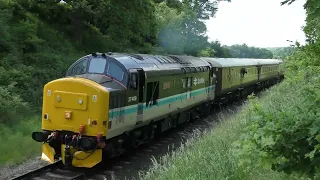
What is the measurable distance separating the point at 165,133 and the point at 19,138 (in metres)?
6.17

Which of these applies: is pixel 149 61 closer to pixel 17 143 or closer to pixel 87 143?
pixel 87 143

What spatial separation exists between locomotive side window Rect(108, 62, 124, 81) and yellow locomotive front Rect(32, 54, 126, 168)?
16.8 inches

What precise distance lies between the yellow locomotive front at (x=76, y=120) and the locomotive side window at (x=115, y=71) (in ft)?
1.40

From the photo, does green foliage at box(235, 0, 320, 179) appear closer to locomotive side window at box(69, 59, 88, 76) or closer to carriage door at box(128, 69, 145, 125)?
carriage door at box(128, 69, 145, 125)

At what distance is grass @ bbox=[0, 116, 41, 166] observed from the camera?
11.8 meters

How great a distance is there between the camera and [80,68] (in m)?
12.0

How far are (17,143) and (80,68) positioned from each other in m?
3.06

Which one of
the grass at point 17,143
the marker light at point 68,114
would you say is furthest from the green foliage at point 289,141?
the grass at point 17,143

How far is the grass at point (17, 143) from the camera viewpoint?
→ 38.6ft

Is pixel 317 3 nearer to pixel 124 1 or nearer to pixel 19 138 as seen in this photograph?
pixel 19 138

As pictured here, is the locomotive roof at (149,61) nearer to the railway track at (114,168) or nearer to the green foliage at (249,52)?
the railway track at (114,168)

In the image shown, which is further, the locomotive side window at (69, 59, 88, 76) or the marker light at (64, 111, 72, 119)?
the locomotive side window at (69, 59, 88, 76)

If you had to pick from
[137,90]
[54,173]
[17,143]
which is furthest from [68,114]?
[17,143]

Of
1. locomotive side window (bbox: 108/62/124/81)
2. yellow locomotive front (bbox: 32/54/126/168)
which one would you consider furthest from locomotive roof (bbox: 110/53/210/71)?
yellow locomotive front (bbox: 32/54/126/168)
